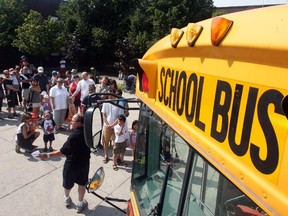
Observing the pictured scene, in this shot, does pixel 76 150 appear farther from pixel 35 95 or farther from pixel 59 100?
pixel 35 95

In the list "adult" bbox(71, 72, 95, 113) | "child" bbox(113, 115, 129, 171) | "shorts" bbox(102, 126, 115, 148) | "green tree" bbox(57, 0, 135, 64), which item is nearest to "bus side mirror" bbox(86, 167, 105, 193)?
"child" bbox(113, 115, 129, 171)

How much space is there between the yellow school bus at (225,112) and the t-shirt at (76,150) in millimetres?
2256

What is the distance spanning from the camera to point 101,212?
4711 millimetres

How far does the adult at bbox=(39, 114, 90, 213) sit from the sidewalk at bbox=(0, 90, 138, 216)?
0.41m

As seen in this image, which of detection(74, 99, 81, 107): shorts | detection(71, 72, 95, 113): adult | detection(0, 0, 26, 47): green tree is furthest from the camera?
detection(0, 0, 26, 47): green tree

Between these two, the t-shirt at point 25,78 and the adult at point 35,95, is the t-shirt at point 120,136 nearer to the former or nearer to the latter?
the adult at point 35,95

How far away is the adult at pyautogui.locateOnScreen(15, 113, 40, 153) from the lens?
6.74 m

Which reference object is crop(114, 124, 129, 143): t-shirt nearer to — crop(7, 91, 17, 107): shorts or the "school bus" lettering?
the "school bus" lettering

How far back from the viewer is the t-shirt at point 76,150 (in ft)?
13.8

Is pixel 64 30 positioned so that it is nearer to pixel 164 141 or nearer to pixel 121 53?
pixel 121 53

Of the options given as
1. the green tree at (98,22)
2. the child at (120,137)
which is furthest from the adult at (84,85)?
the green tree at (98,22)

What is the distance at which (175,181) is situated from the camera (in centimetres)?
199

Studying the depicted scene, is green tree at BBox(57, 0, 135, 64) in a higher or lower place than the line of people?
higher

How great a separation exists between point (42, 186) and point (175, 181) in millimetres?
4175
